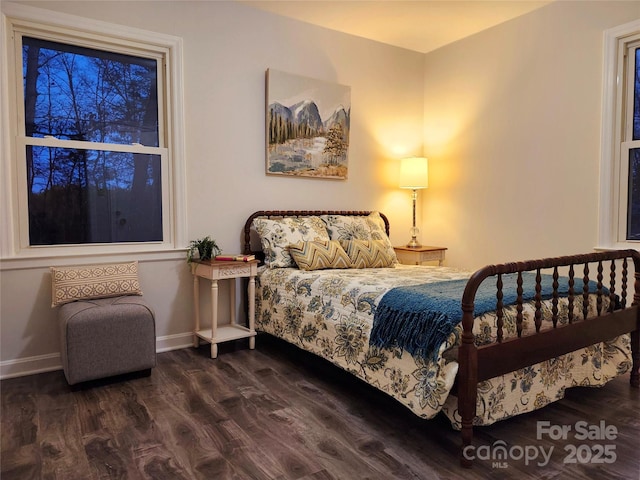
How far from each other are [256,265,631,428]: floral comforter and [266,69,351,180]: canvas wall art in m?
1.08

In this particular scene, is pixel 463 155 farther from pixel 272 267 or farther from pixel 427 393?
pixel 427 393

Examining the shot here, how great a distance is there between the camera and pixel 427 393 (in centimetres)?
191

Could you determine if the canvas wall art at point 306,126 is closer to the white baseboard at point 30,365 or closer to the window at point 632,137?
the white baseboard at point 30,365

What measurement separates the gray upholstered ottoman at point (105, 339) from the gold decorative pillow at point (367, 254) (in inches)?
59.9

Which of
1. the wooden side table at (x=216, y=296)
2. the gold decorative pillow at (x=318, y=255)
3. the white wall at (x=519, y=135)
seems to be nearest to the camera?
the wooden side table at (x=216, y=296)

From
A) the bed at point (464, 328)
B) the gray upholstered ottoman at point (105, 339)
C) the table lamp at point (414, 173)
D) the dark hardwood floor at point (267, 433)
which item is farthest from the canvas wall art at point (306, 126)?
the dark hardwood floor at point (267, 433)

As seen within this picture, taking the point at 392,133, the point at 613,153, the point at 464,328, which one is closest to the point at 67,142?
the point at 464,328

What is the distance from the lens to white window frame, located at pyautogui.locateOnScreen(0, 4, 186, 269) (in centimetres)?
278

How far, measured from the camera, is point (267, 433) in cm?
210

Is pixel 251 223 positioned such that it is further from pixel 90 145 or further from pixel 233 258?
pixel 90 145

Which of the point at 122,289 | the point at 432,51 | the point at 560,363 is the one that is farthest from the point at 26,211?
the point at 432,51

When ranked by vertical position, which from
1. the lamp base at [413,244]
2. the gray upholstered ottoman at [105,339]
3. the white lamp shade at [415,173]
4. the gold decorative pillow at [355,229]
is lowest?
the gray upholstered ottoman at [105,339]

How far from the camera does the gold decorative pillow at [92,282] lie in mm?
2789

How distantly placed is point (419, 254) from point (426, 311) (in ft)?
7.34
